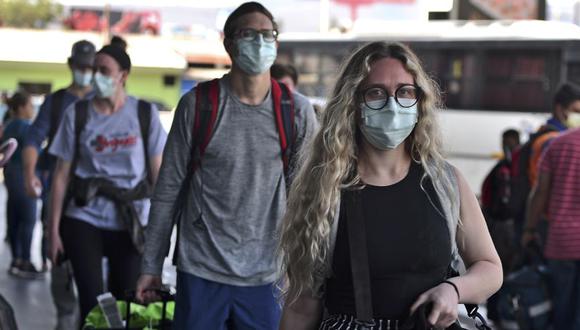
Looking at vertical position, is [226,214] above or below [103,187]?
above

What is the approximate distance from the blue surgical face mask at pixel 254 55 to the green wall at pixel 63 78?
46.0 meters

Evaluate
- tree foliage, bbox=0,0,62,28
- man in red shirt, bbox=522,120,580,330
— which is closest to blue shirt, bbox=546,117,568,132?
man in red shirt, bbox=522,120,580,330

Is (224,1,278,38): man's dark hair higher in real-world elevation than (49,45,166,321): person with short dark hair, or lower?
higher

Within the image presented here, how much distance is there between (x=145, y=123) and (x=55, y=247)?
830mm

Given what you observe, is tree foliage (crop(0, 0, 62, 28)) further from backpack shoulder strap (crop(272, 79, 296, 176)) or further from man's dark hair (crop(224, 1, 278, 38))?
backpack shoulder strap (crop(272, 79, 296, 176))

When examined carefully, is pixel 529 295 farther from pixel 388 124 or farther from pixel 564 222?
pixel 388 124

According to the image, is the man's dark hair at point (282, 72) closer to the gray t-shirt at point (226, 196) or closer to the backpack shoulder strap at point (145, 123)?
the backpack shoulder strap at point (145, 123)

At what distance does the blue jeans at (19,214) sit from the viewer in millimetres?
11164

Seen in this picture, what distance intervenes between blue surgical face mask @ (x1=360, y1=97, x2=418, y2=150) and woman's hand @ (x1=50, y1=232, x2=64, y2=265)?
10.5 ft

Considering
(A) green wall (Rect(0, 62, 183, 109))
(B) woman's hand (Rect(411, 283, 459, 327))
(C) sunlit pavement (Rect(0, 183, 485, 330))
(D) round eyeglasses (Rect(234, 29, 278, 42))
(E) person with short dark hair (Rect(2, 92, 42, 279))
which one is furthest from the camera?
(A) green wall (Rect(0, 62, 183, 109))

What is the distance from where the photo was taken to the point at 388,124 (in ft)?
9.52

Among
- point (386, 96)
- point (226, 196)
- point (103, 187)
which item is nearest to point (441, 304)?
point (386, 96)

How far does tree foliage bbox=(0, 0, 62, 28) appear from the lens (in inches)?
2383

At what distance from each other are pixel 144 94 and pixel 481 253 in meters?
50.5
